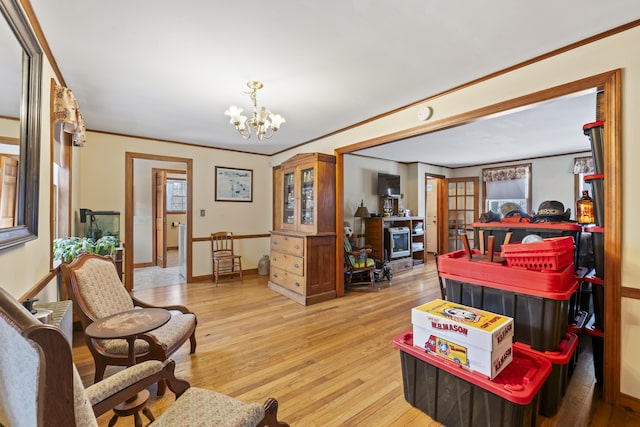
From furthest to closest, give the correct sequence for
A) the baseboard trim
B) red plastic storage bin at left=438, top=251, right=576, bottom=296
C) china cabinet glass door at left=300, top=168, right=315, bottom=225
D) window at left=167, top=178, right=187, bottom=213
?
1. window at left=167, top=178, right=187, bottom=213
2. china cabinet glass door at left=300, top=168, right=315, bottom=225
3. the baseboard trim
4. red plastic storage bin at left=438, top=251, right=576, bottom=296

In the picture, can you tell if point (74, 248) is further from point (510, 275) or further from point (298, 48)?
point (510, 275)

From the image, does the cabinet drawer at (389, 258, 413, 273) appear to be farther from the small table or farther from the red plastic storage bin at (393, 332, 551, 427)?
the small table

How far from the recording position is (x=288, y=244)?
13.8ft

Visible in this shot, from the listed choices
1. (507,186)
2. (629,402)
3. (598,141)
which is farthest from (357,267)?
(507,186)

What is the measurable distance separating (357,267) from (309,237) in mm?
1134

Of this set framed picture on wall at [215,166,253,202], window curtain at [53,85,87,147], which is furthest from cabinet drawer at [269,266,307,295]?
window curtain at [53,85,87,147]

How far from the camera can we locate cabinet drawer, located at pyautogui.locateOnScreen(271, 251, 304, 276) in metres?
3.93

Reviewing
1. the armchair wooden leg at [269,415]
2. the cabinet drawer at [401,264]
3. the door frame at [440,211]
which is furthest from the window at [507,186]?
the armchair wooden leg at [269,415]

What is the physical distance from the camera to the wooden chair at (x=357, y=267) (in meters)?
4.53

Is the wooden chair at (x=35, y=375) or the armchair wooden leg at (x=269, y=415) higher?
the wooden chair at (x=35, y=375)

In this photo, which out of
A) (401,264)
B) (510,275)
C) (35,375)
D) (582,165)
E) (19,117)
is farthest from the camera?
(401,264)

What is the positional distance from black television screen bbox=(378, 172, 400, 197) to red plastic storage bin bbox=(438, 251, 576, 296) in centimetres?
404

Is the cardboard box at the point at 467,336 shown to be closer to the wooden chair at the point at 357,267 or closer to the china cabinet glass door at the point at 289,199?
the wooden chair at the point at 357,267

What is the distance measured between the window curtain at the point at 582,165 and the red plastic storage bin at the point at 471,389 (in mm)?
5377
